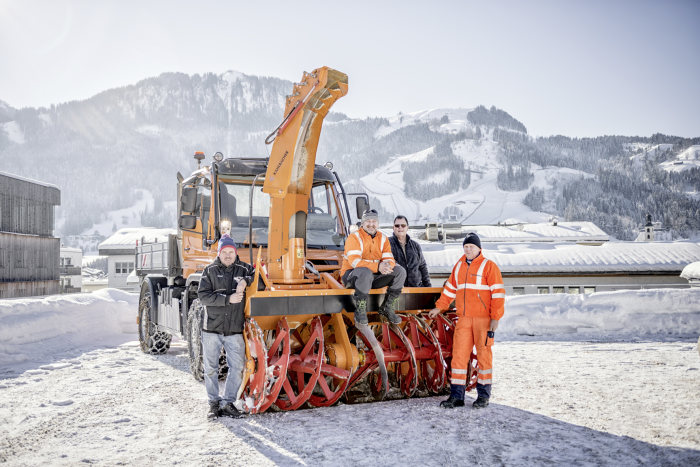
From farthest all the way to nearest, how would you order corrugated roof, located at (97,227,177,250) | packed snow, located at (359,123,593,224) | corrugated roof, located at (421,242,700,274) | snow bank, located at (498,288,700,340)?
packed snow, located at (359,123,593,224)
corrugated roof, located at (97,227,177,250)
corrugated roof, located at (421,242,700,274)
snow bank, located at (498,288,700,340)

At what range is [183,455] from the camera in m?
4.43

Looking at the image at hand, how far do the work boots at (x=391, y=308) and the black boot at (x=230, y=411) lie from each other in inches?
75.1

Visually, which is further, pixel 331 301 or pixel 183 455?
pixel 331 301

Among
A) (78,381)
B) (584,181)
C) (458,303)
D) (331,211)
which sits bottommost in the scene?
(78,381)

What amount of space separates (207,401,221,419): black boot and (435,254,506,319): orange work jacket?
9.00 feet

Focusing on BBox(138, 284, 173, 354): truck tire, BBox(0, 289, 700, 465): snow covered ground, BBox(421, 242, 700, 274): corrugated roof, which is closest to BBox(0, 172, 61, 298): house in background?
BBox(0, 289, 700, 465): snow covered ground

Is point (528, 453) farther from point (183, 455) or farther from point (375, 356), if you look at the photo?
point (183, 455)

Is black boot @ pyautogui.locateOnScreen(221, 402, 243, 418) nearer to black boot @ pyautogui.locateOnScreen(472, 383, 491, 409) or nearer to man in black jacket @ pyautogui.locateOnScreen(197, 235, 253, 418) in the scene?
man in black jacket @ pyautogui.locateOnScreen(197, 235, 253, 418)

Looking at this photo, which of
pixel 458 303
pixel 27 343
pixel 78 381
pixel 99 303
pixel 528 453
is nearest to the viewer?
pixel 528 453

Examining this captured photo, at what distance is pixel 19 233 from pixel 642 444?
29383 millimetres

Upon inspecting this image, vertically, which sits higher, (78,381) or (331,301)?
(331,301)

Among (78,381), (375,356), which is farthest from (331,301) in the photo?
(78,381)

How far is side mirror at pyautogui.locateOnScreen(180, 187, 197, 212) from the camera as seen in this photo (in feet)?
24.6

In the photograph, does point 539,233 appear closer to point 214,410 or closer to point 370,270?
point 370,270
